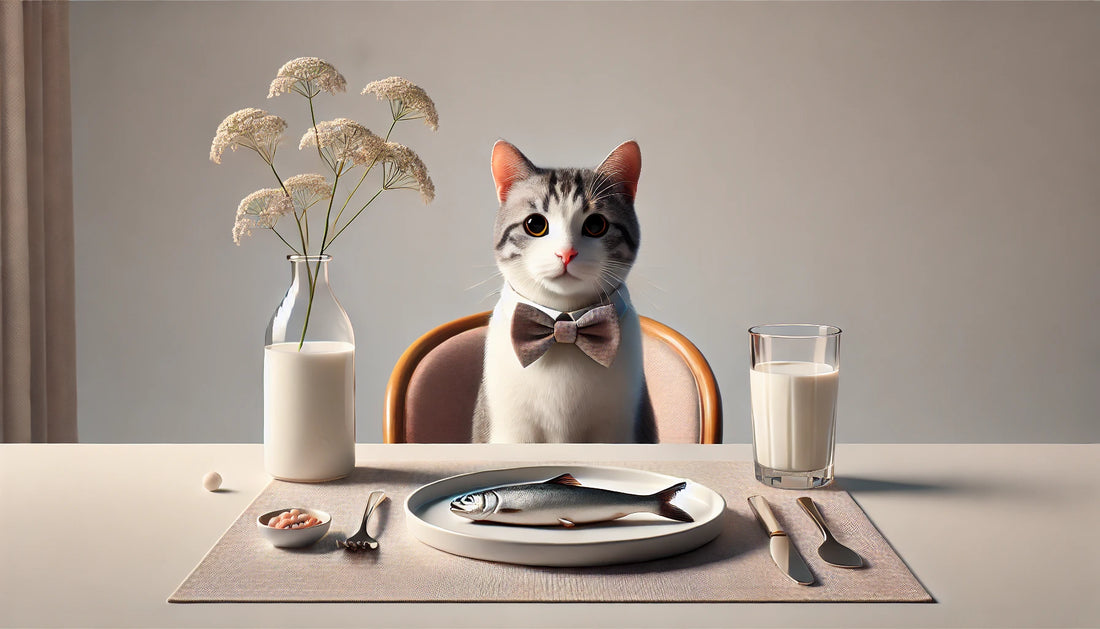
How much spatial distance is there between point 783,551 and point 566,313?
0.60 metres

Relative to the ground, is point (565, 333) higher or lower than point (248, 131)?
lower

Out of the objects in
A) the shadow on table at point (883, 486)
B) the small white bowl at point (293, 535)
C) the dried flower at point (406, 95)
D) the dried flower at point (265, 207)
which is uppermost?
the dried flower at point (406, 95)

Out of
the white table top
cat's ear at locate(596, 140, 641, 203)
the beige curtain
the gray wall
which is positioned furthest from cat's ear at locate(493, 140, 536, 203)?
the beige curtain

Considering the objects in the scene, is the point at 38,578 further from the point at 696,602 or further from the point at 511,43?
the point at 511,43

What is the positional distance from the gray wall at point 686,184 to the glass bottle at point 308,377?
5.35 ft

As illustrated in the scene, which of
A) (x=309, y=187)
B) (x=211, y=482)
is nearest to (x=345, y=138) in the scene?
(x=309, y=187)

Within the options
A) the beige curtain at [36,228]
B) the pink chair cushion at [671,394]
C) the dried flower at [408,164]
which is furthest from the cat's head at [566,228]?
the beige curtain at [36,228]

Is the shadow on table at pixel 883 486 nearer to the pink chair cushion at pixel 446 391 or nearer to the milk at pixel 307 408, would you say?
the milk at pixel 307 408

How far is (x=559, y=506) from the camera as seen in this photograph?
0.62 meters

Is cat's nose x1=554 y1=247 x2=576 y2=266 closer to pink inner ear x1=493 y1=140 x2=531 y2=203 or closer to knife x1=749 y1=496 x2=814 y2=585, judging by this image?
pink inner ear x1=493 y1=140 x2=531 y2=203

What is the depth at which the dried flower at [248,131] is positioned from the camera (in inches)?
28.2

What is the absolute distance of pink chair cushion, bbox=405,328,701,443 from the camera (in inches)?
54.1

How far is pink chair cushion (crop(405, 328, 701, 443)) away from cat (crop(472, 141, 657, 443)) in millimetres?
156

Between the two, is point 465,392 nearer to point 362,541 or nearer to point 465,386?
point 465,386
